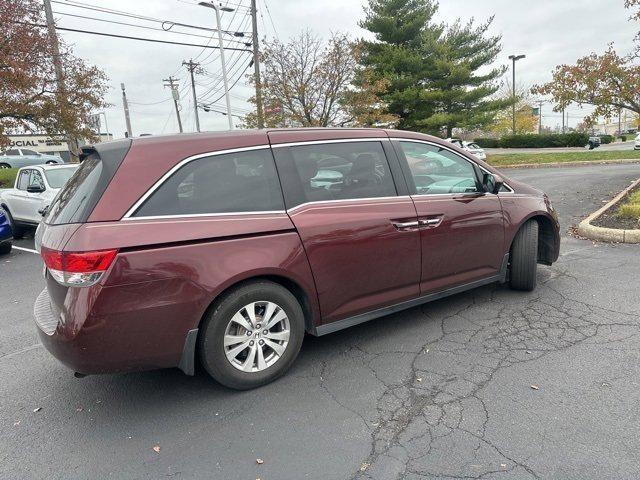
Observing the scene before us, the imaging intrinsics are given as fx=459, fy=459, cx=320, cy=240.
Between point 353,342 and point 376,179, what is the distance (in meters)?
1.34

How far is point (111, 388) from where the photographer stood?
10.7 feet

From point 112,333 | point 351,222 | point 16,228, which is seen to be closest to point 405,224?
point 351,222

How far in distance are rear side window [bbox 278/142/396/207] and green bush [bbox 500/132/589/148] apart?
40824mm

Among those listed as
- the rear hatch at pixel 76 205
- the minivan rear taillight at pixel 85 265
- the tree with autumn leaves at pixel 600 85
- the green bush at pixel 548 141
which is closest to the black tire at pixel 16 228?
the rear hatch at pixel 76 205

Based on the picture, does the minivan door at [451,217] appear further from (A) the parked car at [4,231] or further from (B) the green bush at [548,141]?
(B) the green bush at [548,141]

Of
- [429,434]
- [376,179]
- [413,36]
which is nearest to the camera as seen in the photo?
[429,434]

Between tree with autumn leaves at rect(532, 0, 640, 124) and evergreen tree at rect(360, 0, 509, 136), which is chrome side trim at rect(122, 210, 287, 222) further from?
evergreen tree at rect(360, 0, 509, 136)

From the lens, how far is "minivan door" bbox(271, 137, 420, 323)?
3.23m

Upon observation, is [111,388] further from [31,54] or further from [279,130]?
[31,54]

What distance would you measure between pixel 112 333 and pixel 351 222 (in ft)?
5.66

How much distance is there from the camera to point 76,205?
283 centimetres

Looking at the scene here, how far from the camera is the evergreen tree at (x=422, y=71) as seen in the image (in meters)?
24.3

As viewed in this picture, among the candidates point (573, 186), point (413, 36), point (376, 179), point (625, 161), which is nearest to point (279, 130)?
point (376, 179)

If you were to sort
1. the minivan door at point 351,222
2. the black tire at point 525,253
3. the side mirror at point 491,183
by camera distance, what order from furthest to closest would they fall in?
the black tire at point 525,253, the side mirror at point 491,183, the minivan door at point 351,222
